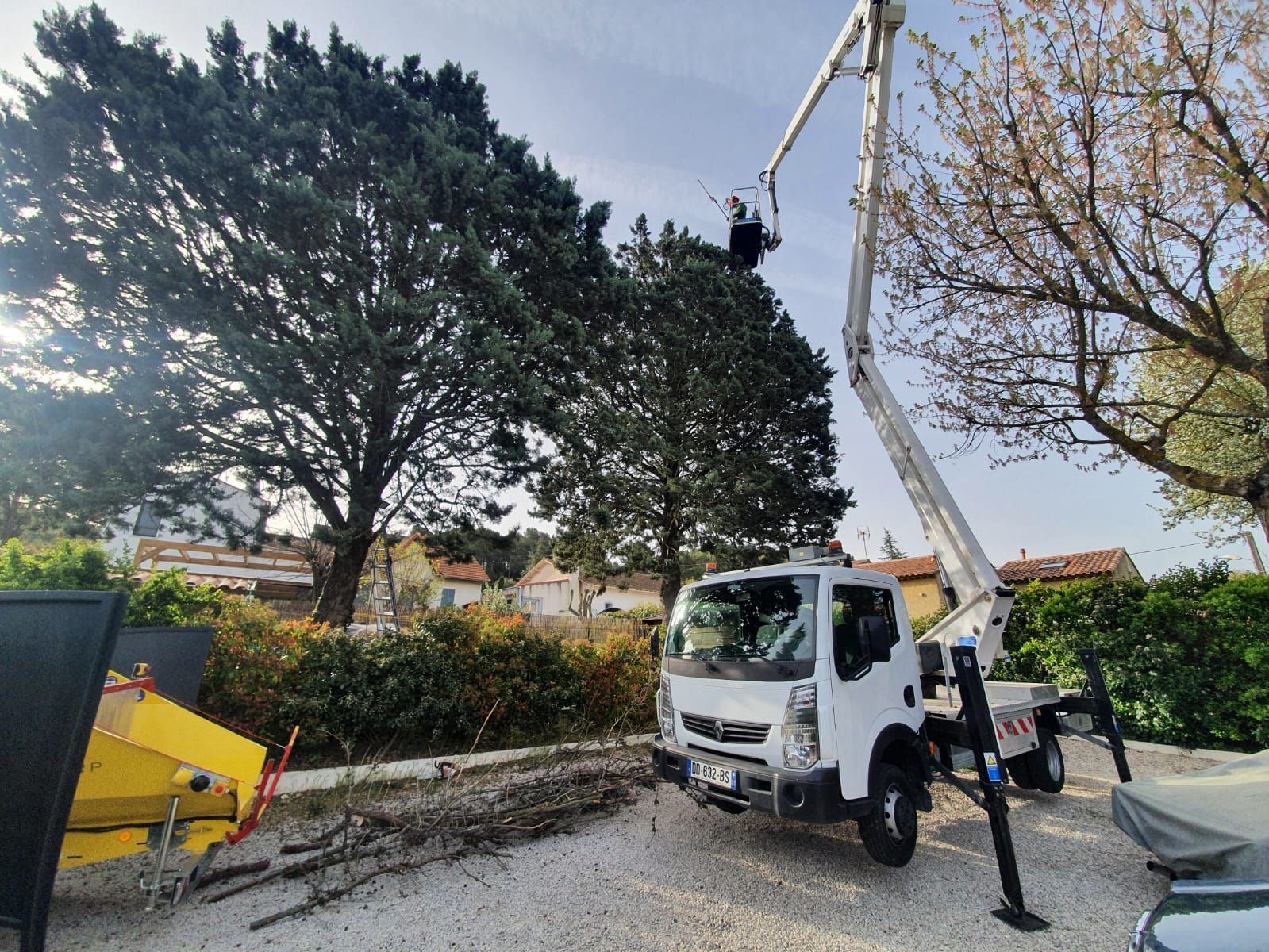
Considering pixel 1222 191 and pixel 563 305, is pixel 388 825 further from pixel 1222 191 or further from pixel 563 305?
pixel 1222 191

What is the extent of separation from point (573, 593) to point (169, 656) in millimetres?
30173

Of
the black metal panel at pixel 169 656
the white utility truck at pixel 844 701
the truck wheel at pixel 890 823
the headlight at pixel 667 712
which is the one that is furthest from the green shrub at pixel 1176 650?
the black metal panel at pixel 169 656

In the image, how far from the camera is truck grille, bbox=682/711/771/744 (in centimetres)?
409

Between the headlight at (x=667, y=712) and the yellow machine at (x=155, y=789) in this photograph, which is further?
the headlight at (x=667, y=712)

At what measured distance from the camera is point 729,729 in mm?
4312

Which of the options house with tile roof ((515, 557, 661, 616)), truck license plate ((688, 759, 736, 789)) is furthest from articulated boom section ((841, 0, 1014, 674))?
house with tile roof ((515, 557, 661, 616))

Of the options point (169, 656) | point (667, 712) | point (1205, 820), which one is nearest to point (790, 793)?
point (667, 712)

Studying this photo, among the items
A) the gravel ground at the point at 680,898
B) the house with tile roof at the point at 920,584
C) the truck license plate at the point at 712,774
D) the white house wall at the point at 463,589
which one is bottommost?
the gravel ground at the point at 680,898

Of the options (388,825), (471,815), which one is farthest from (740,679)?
(388,825)

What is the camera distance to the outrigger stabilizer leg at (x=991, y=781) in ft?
11.6

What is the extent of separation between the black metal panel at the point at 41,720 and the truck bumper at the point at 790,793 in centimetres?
371

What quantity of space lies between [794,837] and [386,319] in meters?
9.41

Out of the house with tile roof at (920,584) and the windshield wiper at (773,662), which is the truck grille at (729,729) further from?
the house with tile roof at (920,584)

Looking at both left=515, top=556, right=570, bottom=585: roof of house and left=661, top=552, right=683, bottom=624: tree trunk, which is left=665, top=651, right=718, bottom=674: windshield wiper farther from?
left=515, top=556, right=570, bottom=585: roof of house
